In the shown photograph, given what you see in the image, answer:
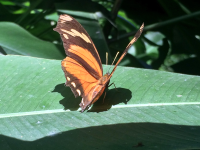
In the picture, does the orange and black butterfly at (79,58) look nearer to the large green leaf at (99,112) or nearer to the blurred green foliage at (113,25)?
the large green leaf at (99,112)

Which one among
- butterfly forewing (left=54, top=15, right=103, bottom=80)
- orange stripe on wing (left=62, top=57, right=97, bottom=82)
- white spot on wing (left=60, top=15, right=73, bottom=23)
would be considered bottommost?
orange stripe on wing (left=62, top=57, right=97, bottom=82)

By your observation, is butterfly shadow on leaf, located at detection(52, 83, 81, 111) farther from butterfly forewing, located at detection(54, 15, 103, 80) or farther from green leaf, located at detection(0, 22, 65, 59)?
green leaf, located at detection(0, 22, 65, 59)

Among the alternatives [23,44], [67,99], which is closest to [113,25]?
[23,44]

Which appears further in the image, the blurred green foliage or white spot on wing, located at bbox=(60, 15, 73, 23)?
the blurred green foliage

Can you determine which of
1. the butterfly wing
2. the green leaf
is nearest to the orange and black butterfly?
the butterfly wing

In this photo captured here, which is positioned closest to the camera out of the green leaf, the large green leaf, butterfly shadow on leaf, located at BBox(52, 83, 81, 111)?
the large green leaf

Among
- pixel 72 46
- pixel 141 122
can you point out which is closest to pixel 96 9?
pixel 72 46

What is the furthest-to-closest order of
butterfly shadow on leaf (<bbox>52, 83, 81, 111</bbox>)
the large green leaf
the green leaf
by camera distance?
the green leaf, butterfly shadow on leaf (<bbox>52, 83, 81, 111</bbox>), the large green leaf

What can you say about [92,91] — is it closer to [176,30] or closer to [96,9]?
[96,9]
